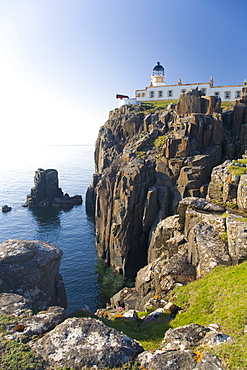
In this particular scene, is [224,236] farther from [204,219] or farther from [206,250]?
[204,219]

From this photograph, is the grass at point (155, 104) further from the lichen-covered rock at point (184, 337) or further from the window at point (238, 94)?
the lichen-covered rock at point (184, 337)

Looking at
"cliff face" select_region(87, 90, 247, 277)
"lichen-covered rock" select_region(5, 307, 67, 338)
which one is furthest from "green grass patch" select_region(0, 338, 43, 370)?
"cliff face" select_region(87, 90, 247, 277)

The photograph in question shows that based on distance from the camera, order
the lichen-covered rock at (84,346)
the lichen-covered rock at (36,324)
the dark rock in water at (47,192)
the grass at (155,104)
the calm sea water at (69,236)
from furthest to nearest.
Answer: the dark rock in water at (47,192), the grass at (155,104), the calm sea water at (69,236), the lichen-covered rock at (36,324), the lichen-covered rock at (84,346)

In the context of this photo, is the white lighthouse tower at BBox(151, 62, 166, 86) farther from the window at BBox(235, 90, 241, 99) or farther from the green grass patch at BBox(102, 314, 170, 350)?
the green grass patch at BBox(102, 314, 170, 350)

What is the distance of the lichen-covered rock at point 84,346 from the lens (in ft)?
28.6

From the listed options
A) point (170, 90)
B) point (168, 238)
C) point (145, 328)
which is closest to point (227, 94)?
point (170, 90)

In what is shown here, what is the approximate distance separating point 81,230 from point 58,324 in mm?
51303

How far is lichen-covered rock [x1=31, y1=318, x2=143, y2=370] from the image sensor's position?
8.71m

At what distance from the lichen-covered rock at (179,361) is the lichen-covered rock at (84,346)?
0.66 m

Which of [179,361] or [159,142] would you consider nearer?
[179,361]

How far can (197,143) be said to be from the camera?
152ft

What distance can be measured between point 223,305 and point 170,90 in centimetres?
8037

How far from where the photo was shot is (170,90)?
274 feet

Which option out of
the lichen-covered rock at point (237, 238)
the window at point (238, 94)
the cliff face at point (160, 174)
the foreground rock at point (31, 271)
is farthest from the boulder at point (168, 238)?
the window at point (238, 94)
